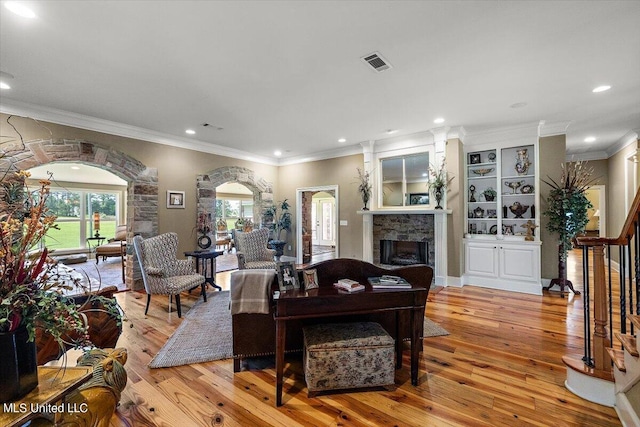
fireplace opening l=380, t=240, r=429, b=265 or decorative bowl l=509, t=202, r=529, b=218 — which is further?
fireplace opening l=380, t=240, r=429, b=265

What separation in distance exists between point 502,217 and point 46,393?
5947mm

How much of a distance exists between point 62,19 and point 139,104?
1.70 meters

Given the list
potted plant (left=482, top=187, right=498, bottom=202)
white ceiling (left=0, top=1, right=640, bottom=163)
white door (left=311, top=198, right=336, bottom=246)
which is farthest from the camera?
white door (left=311, top=198, right=336, bottom=246)

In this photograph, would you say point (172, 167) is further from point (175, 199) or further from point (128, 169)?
point (128, 169)

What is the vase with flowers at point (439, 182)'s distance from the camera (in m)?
5.05

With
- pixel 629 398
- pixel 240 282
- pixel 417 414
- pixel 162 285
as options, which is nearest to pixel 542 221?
pixel 629 398

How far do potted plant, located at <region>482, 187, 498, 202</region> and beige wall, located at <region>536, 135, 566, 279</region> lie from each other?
687 mm

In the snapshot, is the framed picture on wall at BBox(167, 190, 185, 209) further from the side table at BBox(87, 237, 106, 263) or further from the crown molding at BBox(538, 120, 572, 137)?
the crown molding at BBox(538, 120, 572, 137)

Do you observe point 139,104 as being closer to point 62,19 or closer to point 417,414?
point 62,19

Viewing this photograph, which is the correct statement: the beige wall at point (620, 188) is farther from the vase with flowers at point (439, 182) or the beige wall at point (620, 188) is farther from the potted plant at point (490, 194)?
the vase with flowers at point (439, 182)

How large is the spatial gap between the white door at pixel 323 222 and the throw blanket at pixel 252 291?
380 inches

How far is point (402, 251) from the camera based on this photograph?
236 inches

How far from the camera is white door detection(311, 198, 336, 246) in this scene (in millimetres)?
11945

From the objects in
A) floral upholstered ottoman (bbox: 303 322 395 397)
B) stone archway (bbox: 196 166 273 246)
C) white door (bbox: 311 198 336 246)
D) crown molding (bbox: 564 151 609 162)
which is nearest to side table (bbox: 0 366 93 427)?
floral upholstered ottoman (bbox: 303 322 395 397)
